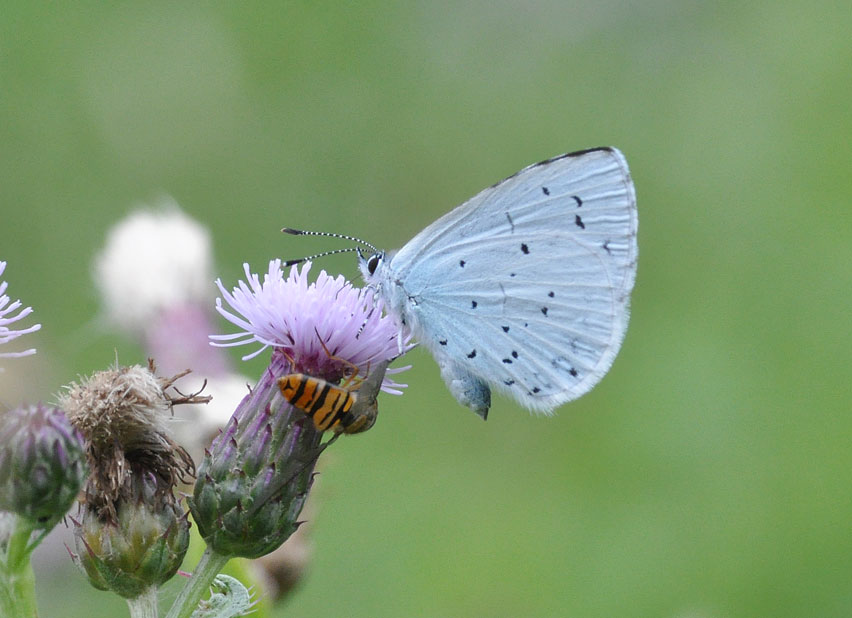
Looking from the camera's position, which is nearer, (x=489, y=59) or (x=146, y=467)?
(x=146, y=467)

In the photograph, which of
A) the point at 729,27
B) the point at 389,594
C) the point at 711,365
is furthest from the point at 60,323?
the point at 729,27

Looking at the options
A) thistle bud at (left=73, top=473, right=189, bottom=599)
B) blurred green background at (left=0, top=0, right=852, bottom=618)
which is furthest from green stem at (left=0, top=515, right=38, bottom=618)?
blurred green background at (left=0, top=0, right=852, bottom=618)

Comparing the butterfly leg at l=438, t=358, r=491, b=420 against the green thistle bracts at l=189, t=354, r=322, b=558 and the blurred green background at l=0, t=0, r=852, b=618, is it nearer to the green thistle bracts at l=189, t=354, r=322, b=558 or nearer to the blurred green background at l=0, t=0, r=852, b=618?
the green thistle bracts at l=189, t=354, r=322, b=558

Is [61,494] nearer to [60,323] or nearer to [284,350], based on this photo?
[284,350]

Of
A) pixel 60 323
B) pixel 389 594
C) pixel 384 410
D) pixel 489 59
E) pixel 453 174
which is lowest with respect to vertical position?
pixel 389 594

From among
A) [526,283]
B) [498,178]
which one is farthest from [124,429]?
[498,178]

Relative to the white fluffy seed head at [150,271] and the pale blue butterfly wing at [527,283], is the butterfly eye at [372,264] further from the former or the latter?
the white fluffy seed head at [150,271]
